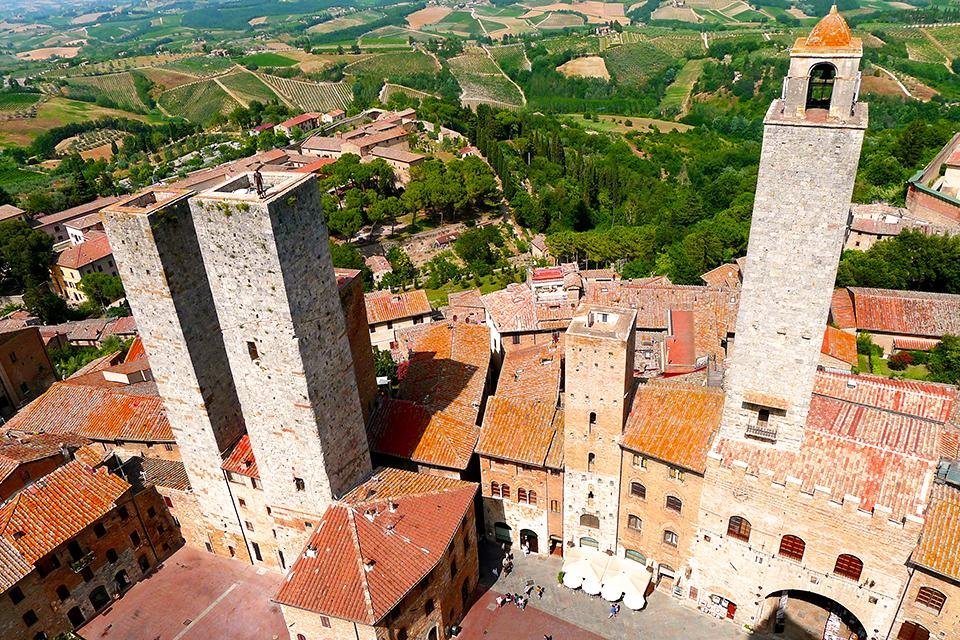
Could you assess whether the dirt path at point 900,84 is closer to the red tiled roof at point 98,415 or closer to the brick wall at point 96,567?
the red tiled roof at point 98,415

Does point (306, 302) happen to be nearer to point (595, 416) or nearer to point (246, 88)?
point (595, 416)

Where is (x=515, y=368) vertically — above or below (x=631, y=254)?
above

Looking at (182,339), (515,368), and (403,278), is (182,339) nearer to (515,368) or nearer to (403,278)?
(515,368)

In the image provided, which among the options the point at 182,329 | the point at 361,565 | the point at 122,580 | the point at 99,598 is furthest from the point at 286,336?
the point at 99,598

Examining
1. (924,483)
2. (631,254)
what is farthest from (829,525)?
(631,254)

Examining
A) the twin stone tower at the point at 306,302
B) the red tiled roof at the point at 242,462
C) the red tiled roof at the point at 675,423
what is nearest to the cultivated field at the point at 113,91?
the twin stone tower at the point at 306,302
